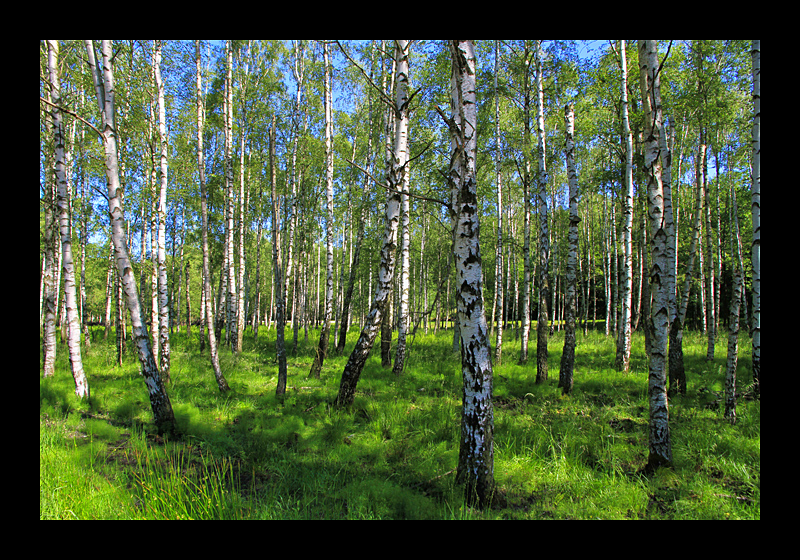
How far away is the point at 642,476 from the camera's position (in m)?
3.90

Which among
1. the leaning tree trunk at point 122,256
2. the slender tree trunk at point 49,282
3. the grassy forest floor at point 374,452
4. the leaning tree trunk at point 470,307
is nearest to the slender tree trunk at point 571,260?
the grassy forest floor at point 374,452

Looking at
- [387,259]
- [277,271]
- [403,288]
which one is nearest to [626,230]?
[403,288]

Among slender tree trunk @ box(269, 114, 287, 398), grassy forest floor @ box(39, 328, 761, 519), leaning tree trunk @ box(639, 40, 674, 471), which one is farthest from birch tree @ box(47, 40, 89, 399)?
leaning tree trunk @ box(639, 40, 674, 471)

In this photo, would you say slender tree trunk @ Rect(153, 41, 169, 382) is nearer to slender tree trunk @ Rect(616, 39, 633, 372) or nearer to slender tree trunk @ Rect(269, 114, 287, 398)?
slender tree trunk @ Rect(269, 114, 287, 398)

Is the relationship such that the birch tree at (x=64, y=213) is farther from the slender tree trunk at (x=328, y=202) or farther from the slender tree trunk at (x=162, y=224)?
the slender tree trunk at (x=328, y=202)

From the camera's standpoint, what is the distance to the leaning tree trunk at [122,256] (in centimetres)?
487

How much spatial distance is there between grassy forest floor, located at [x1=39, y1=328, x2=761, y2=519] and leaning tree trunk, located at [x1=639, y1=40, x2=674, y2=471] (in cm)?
53

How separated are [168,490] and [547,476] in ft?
13.3

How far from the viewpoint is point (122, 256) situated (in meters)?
4.96

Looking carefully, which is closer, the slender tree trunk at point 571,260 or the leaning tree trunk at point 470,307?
the leaning tree trunk at point 470,307

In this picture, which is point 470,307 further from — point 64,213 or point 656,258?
point 64,213

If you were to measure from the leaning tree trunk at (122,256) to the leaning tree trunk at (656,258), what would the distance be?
6.63 meters

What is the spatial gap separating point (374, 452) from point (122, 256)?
470 centimetres

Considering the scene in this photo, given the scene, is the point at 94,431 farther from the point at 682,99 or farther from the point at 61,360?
the point at 682,99
